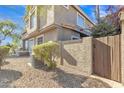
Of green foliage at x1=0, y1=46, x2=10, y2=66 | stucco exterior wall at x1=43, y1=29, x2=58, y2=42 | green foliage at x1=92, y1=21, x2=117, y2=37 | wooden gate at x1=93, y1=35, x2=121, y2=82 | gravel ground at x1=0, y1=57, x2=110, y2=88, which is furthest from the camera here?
stucco exterior wall at x1=43, y1=29, x2=58, y2=42

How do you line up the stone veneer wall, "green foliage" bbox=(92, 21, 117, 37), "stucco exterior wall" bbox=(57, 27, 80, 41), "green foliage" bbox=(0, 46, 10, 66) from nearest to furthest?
1. "green foliage" bbox=(0, 46, 10, 66)
2. the stone veneer wall
3. "green foliage" bbox=(92, 21, 117, 37)
4. "stucco exterior wall" bbox=(57, 27, 80, 41)

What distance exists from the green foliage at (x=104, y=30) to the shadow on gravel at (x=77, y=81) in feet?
13.9

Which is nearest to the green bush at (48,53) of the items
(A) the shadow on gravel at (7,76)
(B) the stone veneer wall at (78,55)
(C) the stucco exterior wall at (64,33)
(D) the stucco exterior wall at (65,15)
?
(A) the shadow on gravel at (7,76)

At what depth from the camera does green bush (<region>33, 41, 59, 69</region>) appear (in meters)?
6.51

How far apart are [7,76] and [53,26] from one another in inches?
193

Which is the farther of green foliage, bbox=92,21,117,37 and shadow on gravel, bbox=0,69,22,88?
green foliage, bbox=92,21,117,37

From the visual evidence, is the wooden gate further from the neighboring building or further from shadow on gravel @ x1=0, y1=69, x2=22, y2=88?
the neighboring building

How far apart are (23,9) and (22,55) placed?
8.31 ft

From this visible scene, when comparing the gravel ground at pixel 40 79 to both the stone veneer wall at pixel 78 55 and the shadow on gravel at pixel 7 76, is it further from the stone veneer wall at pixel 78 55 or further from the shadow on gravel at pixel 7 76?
the stone veneer wall at pixel 78 55

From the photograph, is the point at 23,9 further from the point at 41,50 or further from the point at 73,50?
the point at 73,50

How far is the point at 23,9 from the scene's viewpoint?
24.4ft

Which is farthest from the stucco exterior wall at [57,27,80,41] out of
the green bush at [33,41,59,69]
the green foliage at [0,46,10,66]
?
the green foliage at [0,46,10,66]

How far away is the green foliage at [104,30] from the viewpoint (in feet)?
31.7

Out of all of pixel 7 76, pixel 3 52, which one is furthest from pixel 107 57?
pixel 3 52
